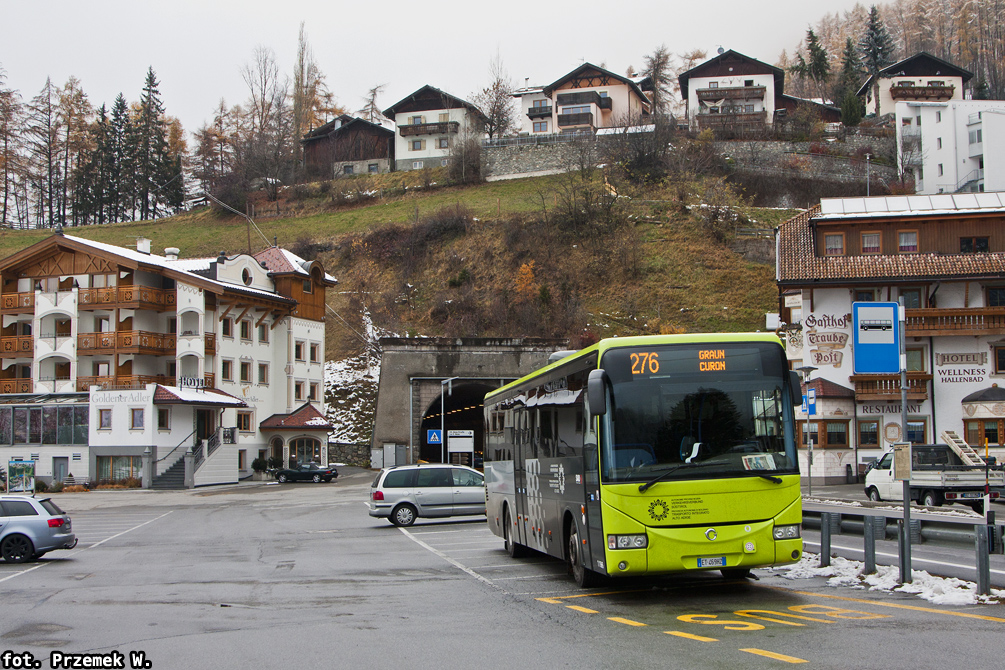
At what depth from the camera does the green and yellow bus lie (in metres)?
11.6

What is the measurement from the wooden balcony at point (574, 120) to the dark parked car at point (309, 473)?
180ft

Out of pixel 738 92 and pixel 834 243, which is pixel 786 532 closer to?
pixel 834 243

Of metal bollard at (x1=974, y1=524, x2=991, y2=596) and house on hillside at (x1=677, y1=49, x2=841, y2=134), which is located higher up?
house on hillside at (x1=677, y1=49, x2=841, y2=134)

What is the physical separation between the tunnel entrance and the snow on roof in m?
23.3

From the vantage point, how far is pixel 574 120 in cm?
9731

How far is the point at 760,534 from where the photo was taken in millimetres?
11750

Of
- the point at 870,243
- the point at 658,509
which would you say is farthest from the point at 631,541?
the point at 870,243

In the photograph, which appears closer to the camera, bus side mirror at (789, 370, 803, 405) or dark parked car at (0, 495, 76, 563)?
bus side mirror at (789, 370, 803, 405)

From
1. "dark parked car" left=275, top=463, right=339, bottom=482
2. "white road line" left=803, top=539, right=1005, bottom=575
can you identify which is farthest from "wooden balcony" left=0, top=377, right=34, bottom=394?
"white road line" left=803, top=539, right=1005, bottom=575

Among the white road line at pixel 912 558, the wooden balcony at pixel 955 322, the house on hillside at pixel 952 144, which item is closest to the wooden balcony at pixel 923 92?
the house on hillside at pixel 952 144

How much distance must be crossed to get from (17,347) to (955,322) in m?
51.3

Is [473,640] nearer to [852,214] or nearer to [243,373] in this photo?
[852,214]

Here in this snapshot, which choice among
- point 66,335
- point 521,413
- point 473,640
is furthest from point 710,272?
point 473,640

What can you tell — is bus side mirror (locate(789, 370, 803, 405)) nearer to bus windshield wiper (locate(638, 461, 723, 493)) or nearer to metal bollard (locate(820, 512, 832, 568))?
bus windshield wiper (locate(638, 461, 723, 493))
